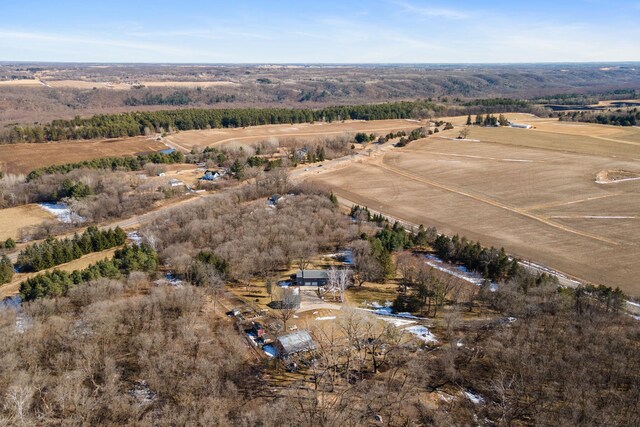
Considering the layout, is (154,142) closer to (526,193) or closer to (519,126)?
(526,193)

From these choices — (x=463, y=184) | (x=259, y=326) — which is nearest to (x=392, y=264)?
(x=259, y=326)

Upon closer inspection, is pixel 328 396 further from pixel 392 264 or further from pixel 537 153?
pixel 537 153

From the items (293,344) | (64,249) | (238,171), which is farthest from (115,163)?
(293,344)

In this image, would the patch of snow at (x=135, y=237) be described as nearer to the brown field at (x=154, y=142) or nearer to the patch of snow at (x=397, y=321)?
the patch of snow at (x=397, y=321)

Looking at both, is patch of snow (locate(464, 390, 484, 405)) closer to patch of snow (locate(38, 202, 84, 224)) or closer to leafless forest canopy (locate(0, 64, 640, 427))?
leafless forest canopy (locate(0, 64, 640, 427))

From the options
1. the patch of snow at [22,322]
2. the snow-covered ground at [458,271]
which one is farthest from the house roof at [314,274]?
the patch of snow at [22,322]

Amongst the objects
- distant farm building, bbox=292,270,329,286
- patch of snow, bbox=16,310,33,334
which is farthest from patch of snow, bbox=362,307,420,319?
patch of snow, bbox=16,310,33,334

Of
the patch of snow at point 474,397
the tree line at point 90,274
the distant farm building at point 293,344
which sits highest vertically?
the tree line at point 90,274
